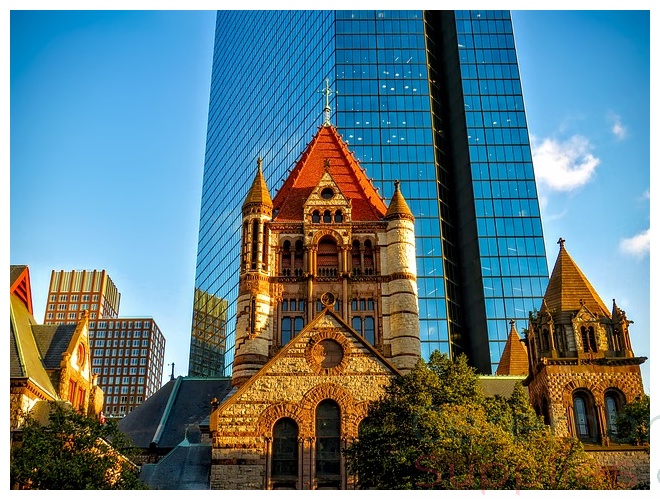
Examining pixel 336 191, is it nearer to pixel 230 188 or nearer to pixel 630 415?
pixel 630 415

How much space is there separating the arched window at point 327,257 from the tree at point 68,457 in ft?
77.7

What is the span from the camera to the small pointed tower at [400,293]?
5088 cm

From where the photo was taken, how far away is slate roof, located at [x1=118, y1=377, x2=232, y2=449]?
46.3 meters

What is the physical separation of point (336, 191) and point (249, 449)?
88.0 feet

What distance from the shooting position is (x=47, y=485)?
29.2m

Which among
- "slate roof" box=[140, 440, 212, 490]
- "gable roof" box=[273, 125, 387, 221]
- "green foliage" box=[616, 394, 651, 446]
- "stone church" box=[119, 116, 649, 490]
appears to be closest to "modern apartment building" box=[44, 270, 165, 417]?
"gable roof" box=[273, 125, 387, 221]

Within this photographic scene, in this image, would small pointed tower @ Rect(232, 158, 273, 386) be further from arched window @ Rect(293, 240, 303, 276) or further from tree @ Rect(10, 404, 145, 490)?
tree @ Rect(10, 404, 145, 490)

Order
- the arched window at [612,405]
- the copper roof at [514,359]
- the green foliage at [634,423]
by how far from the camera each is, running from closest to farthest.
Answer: the green foliage at [634,423] → the arched window at [612,405] → the copper roof at [514,359]

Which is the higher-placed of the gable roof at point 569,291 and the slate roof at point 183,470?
the gable roof at point 569,291

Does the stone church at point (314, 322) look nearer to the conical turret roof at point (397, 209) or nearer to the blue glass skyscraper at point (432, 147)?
the conical turret roof at point (397, 209)

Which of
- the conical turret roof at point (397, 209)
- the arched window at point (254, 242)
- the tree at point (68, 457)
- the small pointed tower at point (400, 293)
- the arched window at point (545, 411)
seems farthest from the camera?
the conical turret roof at point (397, 209)

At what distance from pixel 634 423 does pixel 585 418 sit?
2696 mm

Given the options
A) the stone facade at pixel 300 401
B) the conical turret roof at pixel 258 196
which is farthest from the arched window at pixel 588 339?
the conical turret roof at pixel 258 196

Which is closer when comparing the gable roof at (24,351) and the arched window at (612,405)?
the arched window at (612,405)
